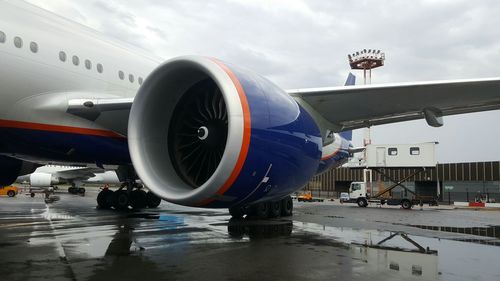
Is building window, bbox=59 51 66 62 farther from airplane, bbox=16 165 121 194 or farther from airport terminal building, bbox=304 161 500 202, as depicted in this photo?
airport terminal building, bbox=304 161 500 202

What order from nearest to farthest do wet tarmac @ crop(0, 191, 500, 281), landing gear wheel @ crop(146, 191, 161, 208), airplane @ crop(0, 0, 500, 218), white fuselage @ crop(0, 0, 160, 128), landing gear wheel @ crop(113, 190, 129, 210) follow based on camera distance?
1. wet tarmac @ crop(0, 191, 500, 281)
2. airplane @ crop(0, 0, 500, 218)
3. white fuselage @ crop(0, 0, 160, 128)
4. landing gear wheel @ crop(113, 190, 129, 210)
5. landing gear wheel @ crop(146, 191, 161, 208)

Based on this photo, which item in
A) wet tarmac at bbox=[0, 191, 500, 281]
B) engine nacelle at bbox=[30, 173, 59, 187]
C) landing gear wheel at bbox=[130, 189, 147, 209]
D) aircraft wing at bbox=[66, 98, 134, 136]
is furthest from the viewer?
engine nacelle at bbox=[30, 173, 59, 187]

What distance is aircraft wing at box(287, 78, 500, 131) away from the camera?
702 cm

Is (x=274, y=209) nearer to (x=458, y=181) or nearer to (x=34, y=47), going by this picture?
(x=34, y=47)

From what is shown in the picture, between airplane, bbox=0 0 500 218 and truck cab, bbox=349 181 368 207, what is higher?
airplane, bbox=0 0 500 218

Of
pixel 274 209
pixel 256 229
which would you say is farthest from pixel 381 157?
pixel 256 229

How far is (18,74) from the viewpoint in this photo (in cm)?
723

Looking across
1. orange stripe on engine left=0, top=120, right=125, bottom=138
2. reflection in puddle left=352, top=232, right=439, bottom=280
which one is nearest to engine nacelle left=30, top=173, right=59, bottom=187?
orange stripe on engine left=0, top=120, right=125, bottom=138

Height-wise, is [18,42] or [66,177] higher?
[18,42]

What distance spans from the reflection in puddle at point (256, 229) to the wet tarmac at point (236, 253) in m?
0.02

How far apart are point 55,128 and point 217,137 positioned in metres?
3.52

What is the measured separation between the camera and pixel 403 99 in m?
7.70

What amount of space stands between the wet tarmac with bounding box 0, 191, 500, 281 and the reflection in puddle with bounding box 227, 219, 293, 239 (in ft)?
0.08

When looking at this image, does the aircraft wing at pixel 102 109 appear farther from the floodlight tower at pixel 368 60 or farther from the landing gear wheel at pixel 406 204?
the floodlight tower at pixel 368 60
